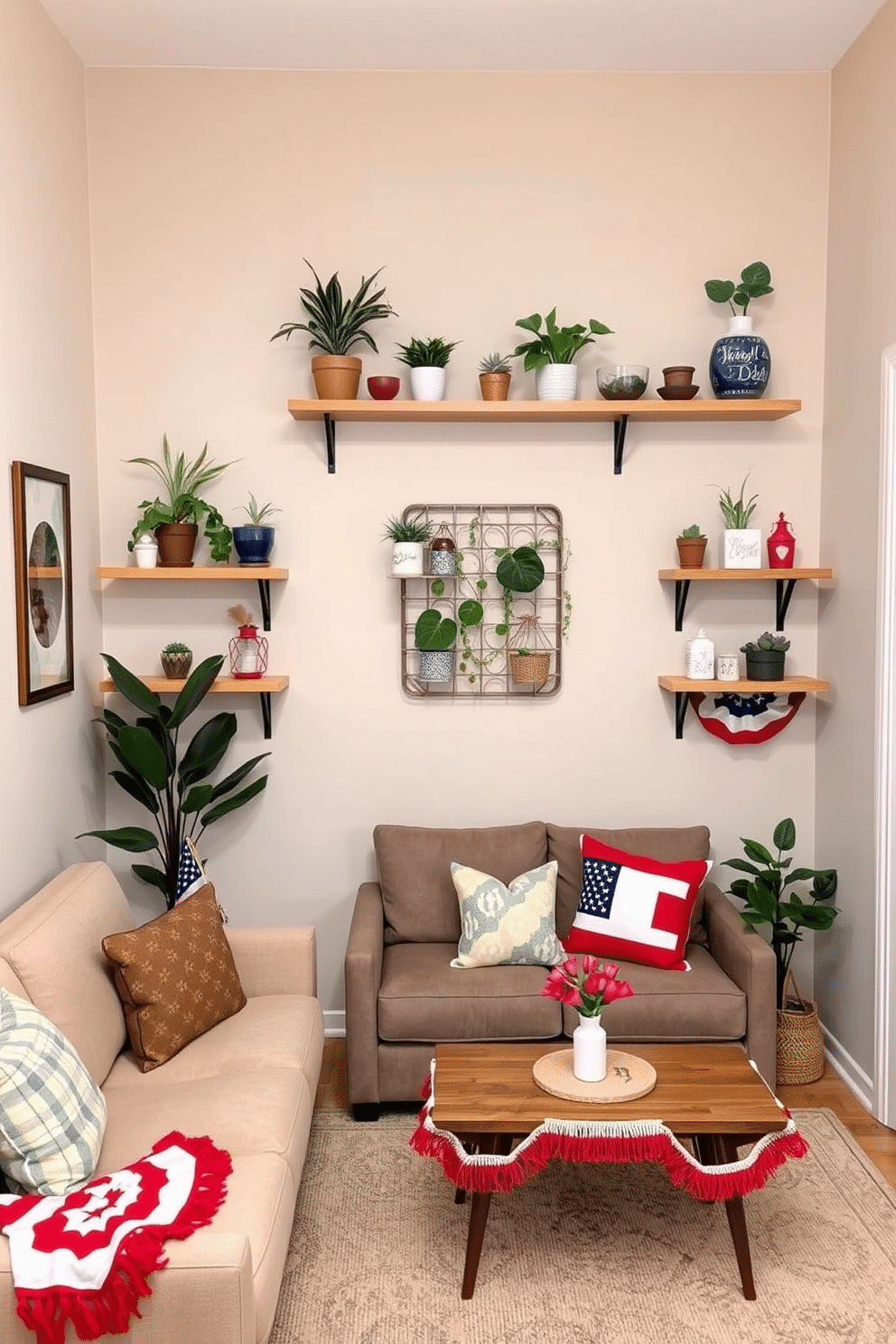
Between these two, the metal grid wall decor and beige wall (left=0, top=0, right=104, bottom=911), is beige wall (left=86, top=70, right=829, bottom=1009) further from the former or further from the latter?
beige wall (left=0, top=0, right=104, bottom=911)

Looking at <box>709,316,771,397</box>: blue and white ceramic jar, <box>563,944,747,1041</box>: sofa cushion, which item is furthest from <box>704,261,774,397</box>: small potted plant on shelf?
<box>563,944,747,1041</box>: sofa cushion

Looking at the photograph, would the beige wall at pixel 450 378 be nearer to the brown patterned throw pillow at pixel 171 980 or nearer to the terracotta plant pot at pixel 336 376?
the terracotta plant pot at pixel 336 376

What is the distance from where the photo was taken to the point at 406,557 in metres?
3.75

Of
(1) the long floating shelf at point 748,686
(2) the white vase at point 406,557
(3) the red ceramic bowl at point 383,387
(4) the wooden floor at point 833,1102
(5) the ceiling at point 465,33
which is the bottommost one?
(4) the wooden floor at point 833,1102

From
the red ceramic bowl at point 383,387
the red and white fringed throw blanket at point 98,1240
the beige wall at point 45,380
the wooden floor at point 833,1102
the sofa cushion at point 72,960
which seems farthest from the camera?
the red ceramic bowl at point 383,387

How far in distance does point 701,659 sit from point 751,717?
0.29m

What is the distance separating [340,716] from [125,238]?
1.75 metres

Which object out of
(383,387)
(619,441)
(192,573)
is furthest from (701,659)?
(192,573)

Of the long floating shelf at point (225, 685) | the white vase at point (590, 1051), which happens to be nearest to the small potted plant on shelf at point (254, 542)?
the long floating shelf at point (225, 685)

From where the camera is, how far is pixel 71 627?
11.6 ft

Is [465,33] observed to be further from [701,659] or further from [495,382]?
[701,659]

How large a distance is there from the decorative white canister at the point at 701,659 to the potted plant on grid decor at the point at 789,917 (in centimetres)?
54

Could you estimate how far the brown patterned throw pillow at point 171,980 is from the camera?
2.81m

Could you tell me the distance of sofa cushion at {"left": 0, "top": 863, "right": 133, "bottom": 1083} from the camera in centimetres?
255
